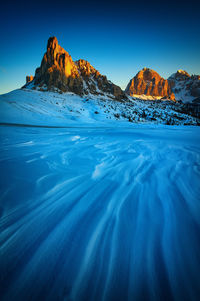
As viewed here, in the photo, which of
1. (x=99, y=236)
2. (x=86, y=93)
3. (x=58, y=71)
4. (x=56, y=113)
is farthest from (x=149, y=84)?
(x=99, y=236)

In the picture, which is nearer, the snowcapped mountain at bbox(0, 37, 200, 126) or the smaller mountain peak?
the snowcapped mountain at bbox(0, 37, 200, 126)

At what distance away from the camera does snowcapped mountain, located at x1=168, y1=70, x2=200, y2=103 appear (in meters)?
105

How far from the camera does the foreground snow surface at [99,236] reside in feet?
2.15

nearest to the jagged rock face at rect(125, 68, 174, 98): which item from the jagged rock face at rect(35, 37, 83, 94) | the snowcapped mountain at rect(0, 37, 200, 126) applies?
the snowcapped mountain at rect(0, 37, 200, 126)

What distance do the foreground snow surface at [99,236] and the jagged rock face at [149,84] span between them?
119048 mm

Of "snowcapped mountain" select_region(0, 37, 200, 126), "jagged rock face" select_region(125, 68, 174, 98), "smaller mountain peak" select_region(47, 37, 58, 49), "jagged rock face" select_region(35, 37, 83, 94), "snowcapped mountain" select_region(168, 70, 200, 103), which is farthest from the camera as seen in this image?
"snowcapped mountain" select_region(168, 70, 200, 103)

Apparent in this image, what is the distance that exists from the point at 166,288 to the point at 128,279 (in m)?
0.22

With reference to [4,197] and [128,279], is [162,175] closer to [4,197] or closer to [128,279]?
[128,279]

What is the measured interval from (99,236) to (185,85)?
154 m

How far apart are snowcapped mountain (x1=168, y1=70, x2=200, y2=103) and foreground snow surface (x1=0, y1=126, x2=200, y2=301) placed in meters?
133

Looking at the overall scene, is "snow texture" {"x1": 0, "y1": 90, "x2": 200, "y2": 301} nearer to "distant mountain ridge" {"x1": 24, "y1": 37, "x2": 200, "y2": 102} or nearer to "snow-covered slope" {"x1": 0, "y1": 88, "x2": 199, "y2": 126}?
"snow-covered slope" {"x1": 0, "y1": 88, "x2": 199, "y2": 126}

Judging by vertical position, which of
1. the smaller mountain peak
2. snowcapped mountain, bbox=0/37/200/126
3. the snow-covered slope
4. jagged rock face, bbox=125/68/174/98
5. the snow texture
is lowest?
the snow texture

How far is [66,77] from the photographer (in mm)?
26500

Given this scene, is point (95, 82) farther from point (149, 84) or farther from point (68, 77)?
point (149, 84)
